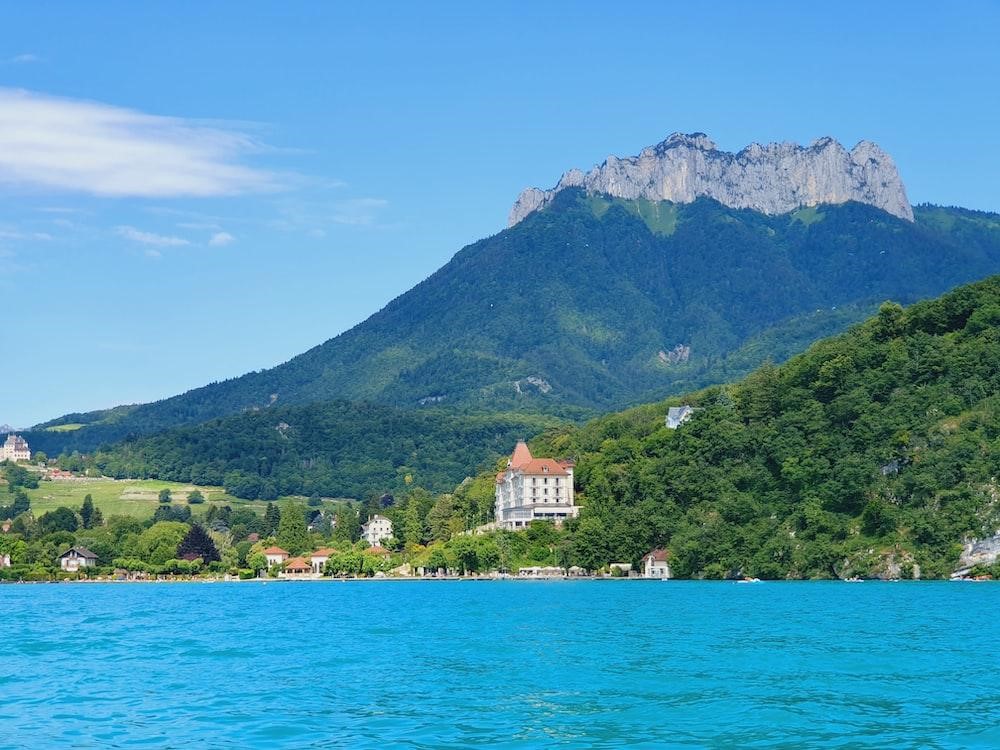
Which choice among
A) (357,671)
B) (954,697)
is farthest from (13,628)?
(954,697)

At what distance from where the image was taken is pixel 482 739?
28375 mm

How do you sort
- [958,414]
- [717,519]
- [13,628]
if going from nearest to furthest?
1. [13,628]
2. [958,414]
3. [717,519]

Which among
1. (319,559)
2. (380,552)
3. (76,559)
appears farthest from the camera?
(319,559)

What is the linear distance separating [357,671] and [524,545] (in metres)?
96.4

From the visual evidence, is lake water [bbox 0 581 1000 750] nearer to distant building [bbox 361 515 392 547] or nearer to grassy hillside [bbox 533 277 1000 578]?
grassy hillside [bbox 533 277 1000 578]

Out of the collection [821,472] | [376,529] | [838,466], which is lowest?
[376,529]

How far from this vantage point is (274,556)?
165 metres

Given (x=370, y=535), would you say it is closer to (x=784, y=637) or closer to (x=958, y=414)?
(x=958, y=414)

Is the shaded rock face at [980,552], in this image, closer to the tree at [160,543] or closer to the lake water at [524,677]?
the lake water at [524,677]

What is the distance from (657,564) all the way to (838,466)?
20.1m

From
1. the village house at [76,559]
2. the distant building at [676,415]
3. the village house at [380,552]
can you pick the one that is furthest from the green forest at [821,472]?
the village house at [76,559]

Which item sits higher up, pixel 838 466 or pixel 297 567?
pixel 838 466

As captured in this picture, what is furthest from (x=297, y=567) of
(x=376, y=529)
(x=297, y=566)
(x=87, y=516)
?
(x=87, y=516)

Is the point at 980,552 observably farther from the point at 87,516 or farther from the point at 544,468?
the point at 87,516
